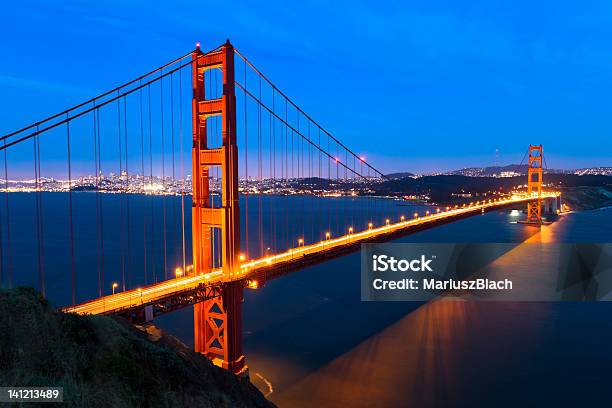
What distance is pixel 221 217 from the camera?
12.8 meters

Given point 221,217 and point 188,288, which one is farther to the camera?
point 221,217

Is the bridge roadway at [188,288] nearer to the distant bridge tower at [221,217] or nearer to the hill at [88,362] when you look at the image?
the distant bridge tower at [221,217]

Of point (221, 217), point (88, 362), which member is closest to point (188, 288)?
point (221, 217)

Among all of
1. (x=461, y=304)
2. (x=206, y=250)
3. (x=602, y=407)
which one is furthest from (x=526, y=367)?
(x=206, y=250)

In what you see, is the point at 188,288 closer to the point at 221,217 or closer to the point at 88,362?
the point at 221,217

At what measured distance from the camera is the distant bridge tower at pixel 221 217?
12.3m

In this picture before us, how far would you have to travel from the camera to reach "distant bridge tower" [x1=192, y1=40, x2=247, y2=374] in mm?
12266

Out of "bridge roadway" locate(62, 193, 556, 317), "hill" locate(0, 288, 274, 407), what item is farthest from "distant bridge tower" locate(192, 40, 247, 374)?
"hill" locate(0, 288, 274, 407)

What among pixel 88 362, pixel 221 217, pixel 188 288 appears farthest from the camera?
pixel 221 217

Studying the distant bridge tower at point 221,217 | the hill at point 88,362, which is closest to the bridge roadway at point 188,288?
the distant bridge tower at point 221,217

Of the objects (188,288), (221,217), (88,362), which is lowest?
(188,288)

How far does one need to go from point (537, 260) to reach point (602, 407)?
77.2ft

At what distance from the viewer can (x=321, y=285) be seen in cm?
2602

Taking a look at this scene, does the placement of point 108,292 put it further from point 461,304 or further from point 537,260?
point 537,260
